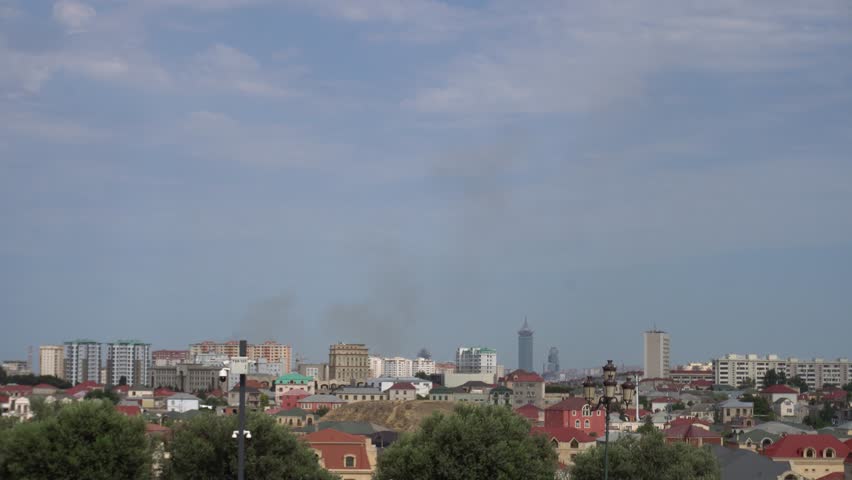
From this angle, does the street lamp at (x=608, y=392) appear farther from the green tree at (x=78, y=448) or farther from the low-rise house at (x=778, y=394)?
the low-rise house at (x=778, y=394)

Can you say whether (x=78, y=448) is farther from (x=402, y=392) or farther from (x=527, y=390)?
(x=402, y=392)

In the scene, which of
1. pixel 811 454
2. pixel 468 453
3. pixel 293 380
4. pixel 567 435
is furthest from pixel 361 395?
pixel 468 453

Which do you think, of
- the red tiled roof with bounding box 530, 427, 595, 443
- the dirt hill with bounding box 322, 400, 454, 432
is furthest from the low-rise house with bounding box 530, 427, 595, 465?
the dirt hill with bounding box 322, 400, 454, 432

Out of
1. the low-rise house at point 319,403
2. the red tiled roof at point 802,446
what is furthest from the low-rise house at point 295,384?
the red tiled roof at point 802,446

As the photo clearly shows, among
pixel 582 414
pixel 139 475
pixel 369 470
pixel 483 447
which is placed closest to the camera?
pixel 139 475

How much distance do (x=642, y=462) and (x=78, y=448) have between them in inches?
923

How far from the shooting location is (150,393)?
15412 cm

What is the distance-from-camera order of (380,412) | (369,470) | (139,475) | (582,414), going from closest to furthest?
1. (139,475)
2. (369,470)
3. (582,414)
4. (380,412)

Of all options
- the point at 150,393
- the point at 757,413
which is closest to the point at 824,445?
the point at 757,413

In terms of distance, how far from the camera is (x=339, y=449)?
57.0m

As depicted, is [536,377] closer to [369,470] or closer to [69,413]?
[369,470]

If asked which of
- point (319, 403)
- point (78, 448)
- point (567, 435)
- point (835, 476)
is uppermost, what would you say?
point (78, 448)

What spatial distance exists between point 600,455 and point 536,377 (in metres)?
111

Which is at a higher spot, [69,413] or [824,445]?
[69,413]
